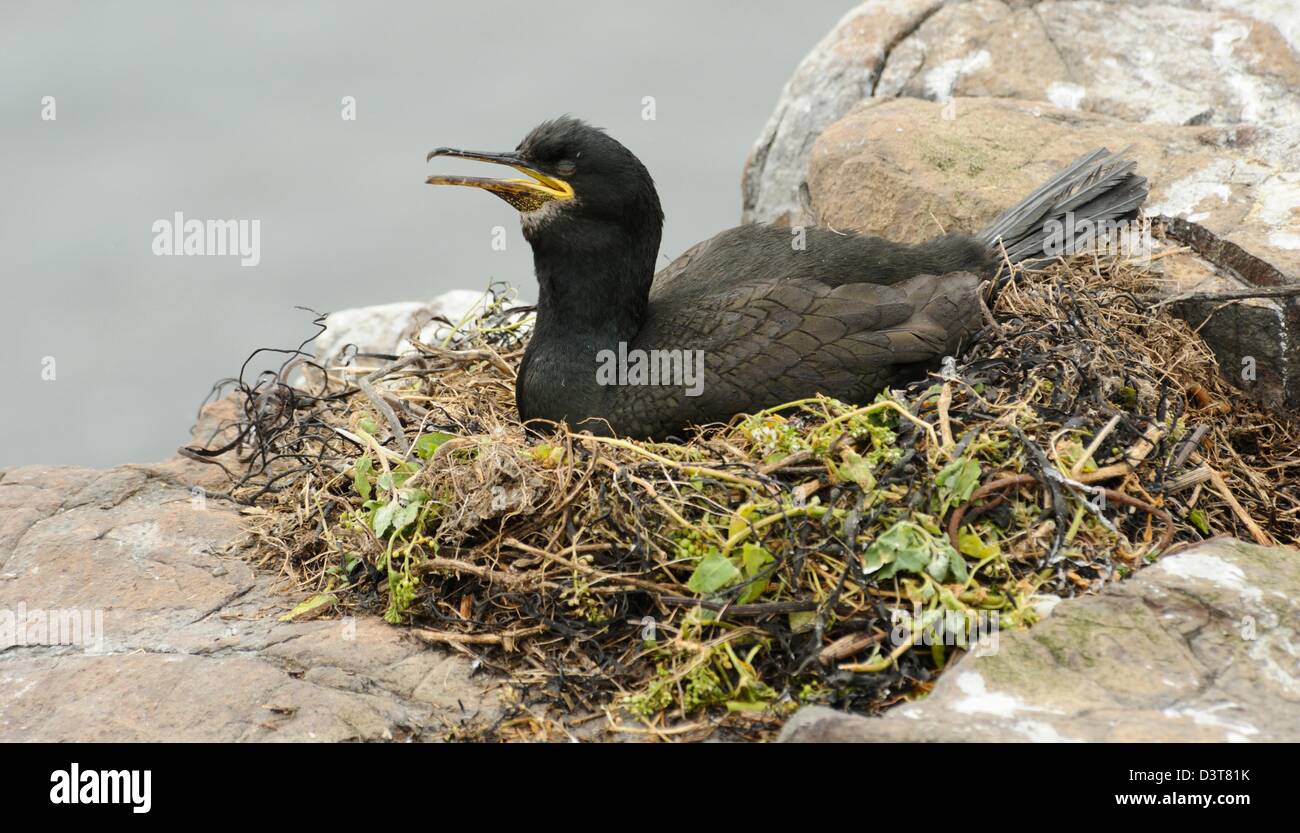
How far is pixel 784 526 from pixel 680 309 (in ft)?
5.20

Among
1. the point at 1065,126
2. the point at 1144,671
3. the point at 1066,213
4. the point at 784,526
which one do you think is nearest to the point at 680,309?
the point at 784,526

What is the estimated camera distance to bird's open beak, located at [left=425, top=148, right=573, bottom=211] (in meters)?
5.62

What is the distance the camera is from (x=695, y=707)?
430cm

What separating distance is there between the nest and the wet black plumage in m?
0.18

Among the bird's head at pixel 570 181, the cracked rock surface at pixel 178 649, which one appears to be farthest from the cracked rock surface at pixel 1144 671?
the bird's head at pixel 570 181

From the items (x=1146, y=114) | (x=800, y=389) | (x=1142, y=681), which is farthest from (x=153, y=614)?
(x=1146, y=114)

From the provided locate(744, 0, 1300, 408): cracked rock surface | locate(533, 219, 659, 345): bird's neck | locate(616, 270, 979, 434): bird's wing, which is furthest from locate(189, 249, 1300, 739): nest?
locate(744, 0, 1300, 408): cracked rock surface

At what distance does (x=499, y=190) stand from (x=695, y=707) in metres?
2.45

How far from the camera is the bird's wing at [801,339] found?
5387 mm

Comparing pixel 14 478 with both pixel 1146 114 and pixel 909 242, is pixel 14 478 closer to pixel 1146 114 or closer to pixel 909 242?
pixel 909 242

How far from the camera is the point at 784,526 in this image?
4.57m

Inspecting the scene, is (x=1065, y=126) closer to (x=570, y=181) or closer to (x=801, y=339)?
(x=801, y=339)

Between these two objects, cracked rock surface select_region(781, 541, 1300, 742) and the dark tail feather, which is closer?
cracked rock surface select_region(781, 541, 1300, 742)

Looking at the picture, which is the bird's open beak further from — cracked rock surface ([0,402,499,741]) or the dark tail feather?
the dark tail feather
